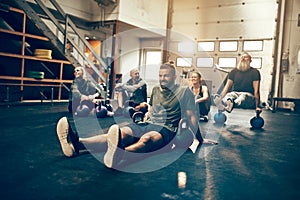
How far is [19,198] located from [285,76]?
8.40 meters

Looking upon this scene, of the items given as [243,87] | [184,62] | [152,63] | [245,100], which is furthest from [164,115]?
[152,63]

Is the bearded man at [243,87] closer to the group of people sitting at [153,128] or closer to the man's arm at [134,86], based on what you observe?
the man's arm at [134,86]

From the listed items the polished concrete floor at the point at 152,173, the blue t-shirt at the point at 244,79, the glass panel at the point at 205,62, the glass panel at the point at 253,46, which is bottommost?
A: the polished concrete floor at the point at 152,173

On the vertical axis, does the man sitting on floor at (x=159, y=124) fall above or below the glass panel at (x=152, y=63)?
below

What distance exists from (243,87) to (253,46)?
4058 millimetres

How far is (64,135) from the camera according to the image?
2.07 meters

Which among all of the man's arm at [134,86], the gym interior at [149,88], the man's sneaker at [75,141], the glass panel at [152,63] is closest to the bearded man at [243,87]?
the gym interior at [149,88]

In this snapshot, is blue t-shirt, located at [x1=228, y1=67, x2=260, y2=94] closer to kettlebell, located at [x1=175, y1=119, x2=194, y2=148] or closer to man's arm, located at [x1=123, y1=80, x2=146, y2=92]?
man's arm, located at [x1=123, y1=80, x2=146, y2=92]

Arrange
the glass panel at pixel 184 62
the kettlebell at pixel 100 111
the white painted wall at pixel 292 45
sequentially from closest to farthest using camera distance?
1. the kettlebell at pixel 100 111
2. the white painted wall at pixel 292 45
3. the glass panel at pixel 184 62

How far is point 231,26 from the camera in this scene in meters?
8.90

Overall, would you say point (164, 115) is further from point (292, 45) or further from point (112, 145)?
point (292, 45)

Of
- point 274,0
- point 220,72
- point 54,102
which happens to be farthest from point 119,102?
point 274,0

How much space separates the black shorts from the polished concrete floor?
7.0 inches

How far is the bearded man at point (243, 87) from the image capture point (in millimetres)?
4741
